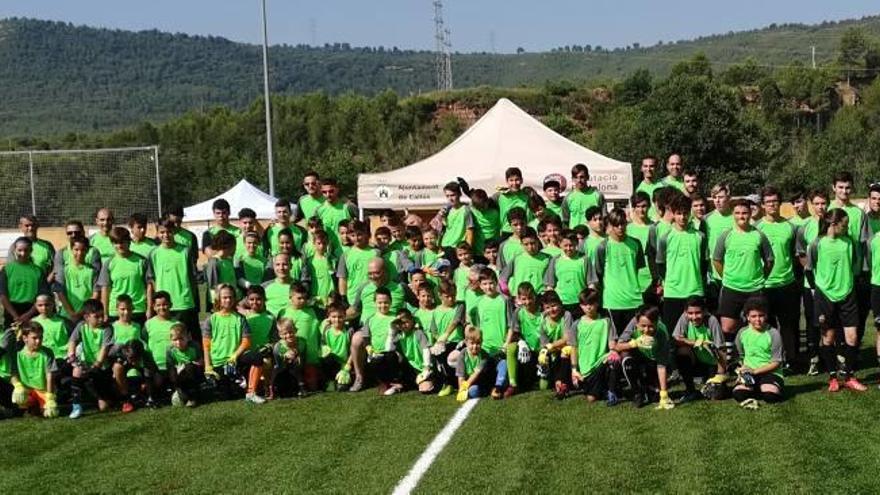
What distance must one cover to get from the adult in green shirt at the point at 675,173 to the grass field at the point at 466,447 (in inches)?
91.0

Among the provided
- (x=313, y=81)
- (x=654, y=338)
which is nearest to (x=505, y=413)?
(x=654, y=338)

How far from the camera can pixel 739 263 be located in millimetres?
8656

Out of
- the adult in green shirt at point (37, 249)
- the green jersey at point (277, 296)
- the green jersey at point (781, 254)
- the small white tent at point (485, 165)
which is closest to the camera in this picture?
the green jersey at point (781, 254)

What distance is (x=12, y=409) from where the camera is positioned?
8.90 metres

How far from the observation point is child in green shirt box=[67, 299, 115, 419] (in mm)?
8836

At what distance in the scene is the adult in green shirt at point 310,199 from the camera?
35.6ft

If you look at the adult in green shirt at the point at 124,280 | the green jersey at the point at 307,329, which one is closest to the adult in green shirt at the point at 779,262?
the green jersey at the point at 307,329

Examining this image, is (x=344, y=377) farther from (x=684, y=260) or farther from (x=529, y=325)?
(x=684, y=260)

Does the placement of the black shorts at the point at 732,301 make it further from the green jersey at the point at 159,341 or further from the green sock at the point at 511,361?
the green jersey at the point at 159,341

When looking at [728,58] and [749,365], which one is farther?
[728,58]

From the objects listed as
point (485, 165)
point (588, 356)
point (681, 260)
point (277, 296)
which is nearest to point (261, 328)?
point (277, 296)

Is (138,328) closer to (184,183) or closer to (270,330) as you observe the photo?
(270,330)

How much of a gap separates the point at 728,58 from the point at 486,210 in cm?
13591

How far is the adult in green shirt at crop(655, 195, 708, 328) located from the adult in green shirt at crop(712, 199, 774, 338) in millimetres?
175
